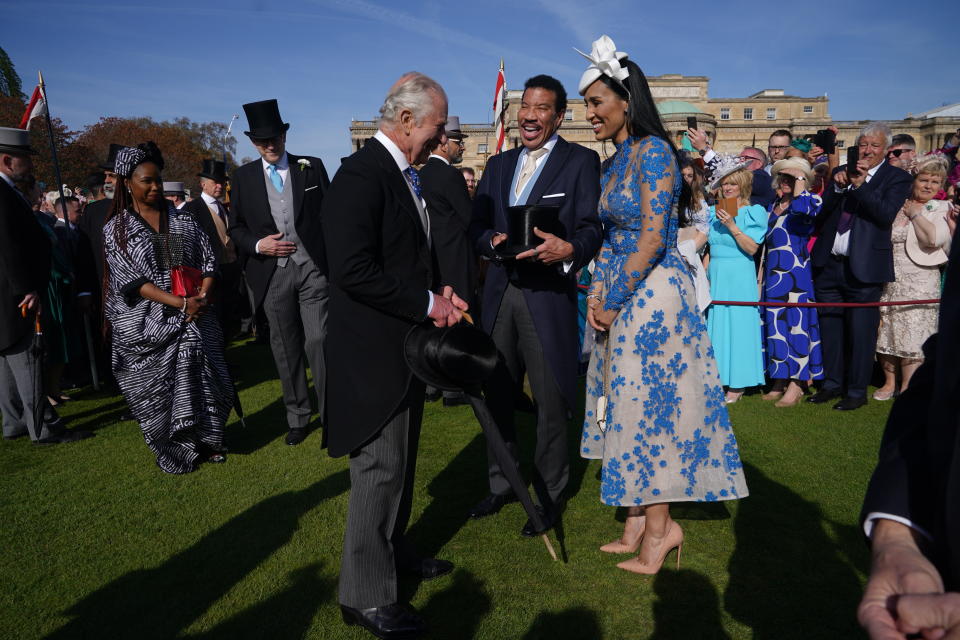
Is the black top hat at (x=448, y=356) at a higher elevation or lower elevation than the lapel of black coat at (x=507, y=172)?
lower

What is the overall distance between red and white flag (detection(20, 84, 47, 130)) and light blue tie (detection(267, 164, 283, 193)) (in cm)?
516

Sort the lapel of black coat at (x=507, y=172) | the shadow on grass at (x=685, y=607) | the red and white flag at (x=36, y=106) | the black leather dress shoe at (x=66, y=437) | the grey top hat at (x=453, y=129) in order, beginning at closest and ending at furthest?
the shadow on grass at (x=685, y=607) → the lapel of black coat at (x=507, y=172) → the black leather dress shoe at (x=66, y=437) → the grey top hat at (x=453, y=129) → the red and white flag at (x=36, y=106)

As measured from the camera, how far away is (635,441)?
11.1ft

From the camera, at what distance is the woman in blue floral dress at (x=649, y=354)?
10.9 ft

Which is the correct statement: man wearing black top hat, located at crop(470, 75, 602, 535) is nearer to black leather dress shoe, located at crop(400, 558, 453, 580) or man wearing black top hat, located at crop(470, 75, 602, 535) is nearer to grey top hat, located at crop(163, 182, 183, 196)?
black leather dress shoe, located at crop(400, 558, 453, 580)

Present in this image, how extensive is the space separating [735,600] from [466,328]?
2.06 metres

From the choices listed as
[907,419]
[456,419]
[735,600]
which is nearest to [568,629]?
[735,600]

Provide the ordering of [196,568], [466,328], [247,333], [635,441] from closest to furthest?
[466,328] → [635,441] → [196,568] → [247,333]

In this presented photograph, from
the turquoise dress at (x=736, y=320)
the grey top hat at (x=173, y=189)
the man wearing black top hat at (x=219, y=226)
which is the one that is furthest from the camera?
the grey top hat at (x=173, y=189)

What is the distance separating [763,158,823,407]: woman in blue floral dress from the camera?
685 cm

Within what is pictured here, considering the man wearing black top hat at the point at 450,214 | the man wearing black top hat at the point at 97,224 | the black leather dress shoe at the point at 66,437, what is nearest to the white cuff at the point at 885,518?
the man wearing black top hat at the point at 450,214

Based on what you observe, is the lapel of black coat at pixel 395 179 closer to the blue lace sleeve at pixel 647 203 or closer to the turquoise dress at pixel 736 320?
the blue lace sleeve at pixel 647 203

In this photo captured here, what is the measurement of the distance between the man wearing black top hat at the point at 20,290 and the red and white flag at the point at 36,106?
10.8 feet

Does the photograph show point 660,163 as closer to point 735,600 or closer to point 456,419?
point 735,600
